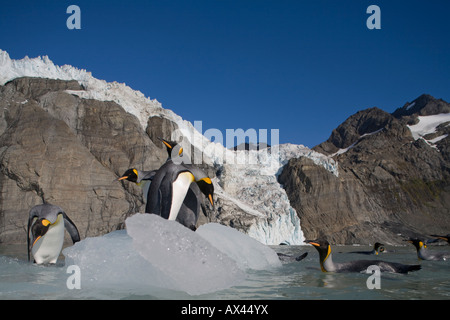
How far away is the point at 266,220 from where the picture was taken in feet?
141

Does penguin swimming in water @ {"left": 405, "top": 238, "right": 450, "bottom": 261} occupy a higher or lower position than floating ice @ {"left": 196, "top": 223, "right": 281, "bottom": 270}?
lower

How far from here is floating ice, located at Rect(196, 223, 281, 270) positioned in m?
6.25

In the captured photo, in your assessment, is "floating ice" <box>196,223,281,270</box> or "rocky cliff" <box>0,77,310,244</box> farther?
"rocky cliff" <box>0,77,310,244</box>

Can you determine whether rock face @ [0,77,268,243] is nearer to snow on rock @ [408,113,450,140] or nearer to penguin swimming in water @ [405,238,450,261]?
penguin swimming in water @ [405,238,450,261]

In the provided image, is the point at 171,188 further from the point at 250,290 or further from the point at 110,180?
the point at 110,180

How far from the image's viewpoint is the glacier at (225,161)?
44.2 meters

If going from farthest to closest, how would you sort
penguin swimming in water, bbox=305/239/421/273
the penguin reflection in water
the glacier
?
1. the glacier
2. penguin swimming in water, bbox=305/239/421/273
3. the penguin reflection in water

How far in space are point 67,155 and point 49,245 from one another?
31.5 metres

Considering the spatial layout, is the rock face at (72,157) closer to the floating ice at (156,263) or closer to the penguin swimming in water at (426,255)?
the penguin swimming in water at (426,255)

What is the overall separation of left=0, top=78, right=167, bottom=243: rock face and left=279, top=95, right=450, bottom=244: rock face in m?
24.2

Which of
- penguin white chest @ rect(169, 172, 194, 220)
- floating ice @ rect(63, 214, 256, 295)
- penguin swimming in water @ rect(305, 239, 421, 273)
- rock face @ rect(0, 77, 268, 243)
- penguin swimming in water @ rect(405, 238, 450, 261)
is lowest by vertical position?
penguin swimming in water @ rect(405, 238, 450, 261)

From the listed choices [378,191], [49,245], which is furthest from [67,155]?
[378,191]

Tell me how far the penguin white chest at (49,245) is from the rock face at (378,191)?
157ft

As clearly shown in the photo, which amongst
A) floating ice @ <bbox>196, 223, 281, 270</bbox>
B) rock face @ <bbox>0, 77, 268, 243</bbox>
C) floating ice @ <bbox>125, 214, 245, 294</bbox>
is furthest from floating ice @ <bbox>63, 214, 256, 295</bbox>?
rock face @ <bbox>0, 77, 268, 243</bbox>
